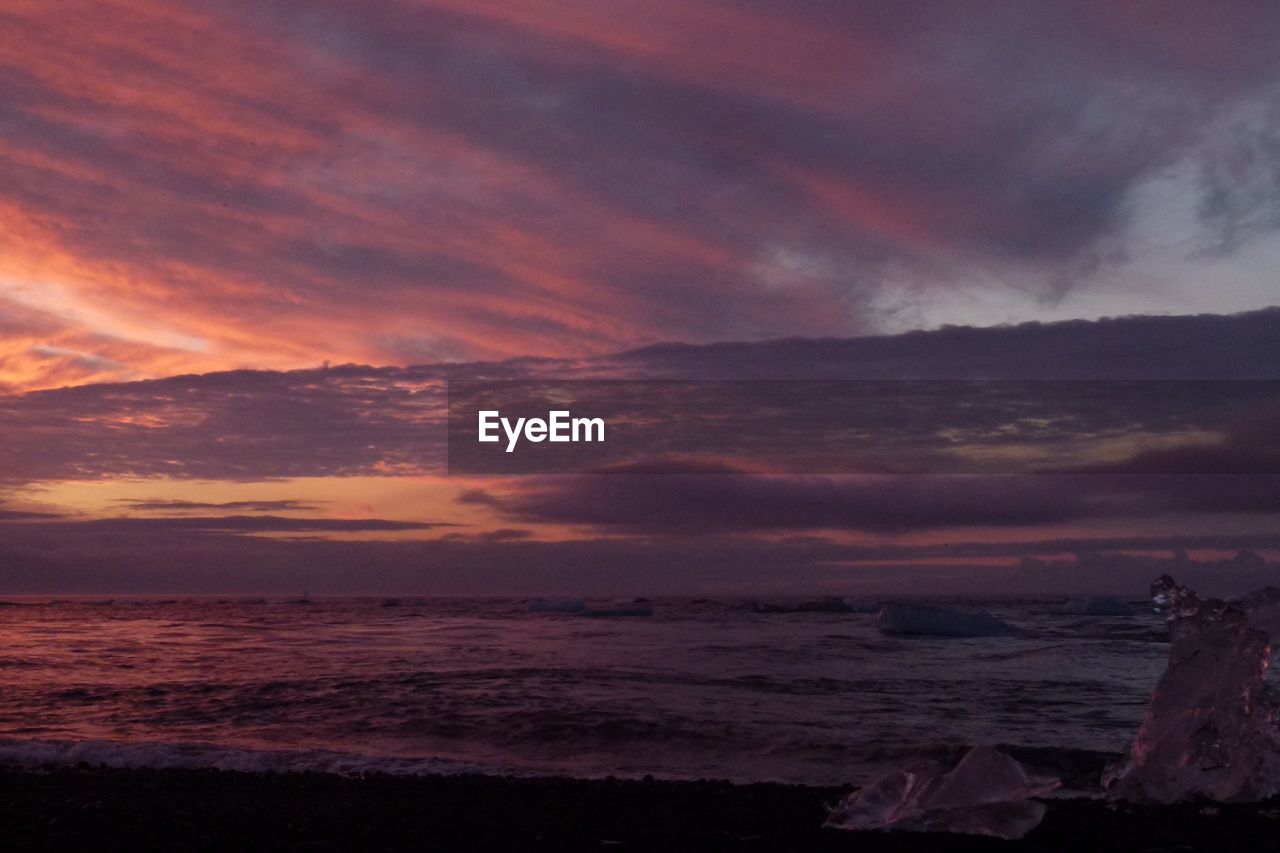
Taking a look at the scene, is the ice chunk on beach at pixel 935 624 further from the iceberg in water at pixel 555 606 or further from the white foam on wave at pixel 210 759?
the white foam on wave at pixel 210 759

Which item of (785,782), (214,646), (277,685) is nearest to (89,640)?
(214,646)

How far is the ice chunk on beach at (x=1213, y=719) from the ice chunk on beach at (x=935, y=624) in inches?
1000

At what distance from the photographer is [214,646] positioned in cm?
2659

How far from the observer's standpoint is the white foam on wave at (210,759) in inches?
416

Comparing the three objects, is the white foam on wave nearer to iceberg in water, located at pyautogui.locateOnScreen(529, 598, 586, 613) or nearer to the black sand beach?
the black sand beach

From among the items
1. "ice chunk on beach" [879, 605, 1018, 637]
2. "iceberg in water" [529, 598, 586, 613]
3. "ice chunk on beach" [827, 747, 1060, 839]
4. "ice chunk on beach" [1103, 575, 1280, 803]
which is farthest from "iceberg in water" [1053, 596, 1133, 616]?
"ice chunk on beach" [827, 747, 1060, 839]

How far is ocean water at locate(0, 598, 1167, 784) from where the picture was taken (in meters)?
11.6

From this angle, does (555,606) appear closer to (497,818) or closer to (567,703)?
(567,703)

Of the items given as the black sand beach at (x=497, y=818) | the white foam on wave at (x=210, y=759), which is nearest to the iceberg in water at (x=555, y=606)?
the white foam on wave at (x=210, y=759)

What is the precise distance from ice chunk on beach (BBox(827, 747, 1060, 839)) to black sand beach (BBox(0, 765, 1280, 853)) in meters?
0.12

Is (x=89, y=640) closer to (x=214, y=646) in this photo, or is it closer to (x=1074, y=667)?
(x=214, y=646)

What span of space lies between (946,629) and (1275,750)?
86.1ft

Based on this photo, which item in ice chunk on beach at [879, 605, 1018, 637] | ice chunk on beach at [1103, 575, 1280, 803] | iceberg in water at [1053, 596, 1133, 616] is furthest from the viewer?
iceberg in water at [1053, 596, 1133, 616]

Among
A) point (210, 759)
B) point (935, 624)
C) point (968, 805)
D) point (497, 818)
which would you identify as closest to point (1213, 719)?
point (968, 805)
